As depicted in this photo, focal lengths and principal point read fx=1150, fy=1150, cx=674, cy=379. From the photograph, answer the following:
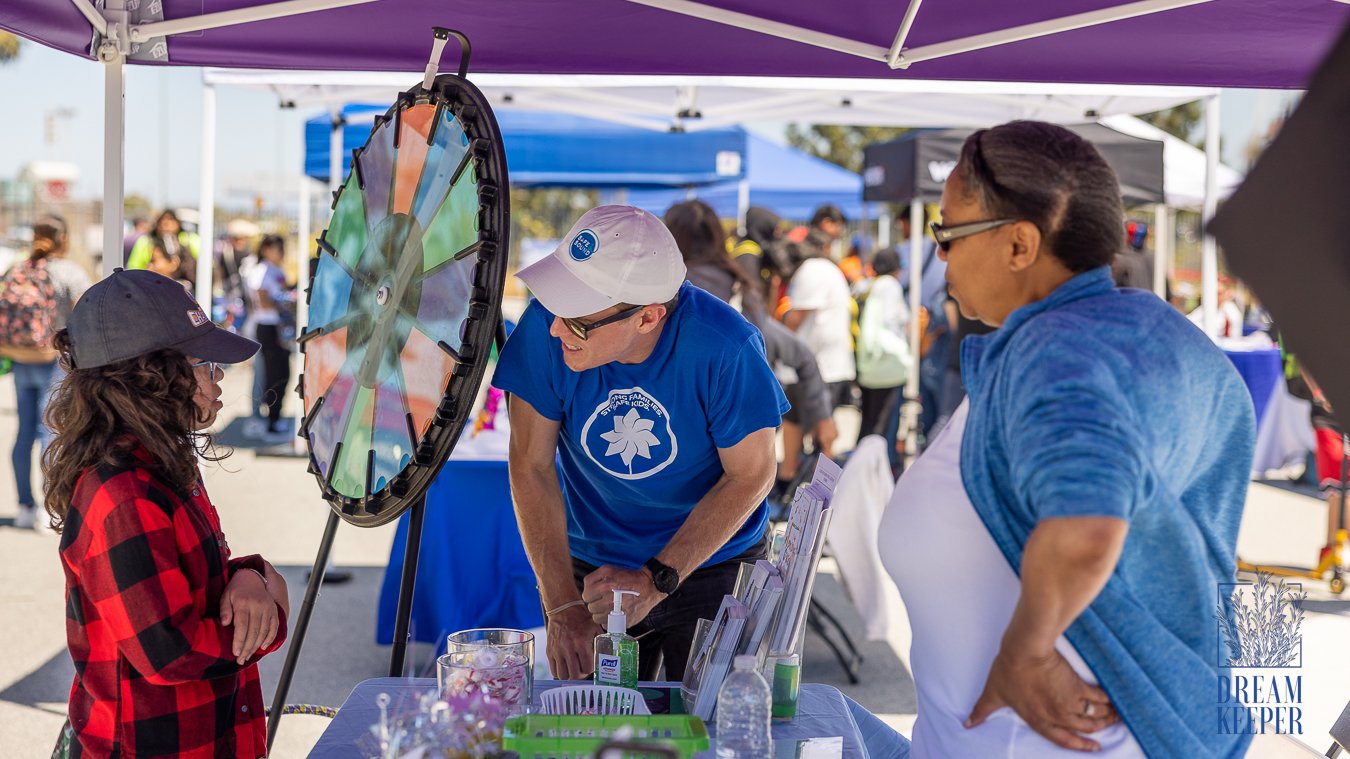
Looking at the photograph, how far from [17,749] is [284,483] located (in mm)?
4505

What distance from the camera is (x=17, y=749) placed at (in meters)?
3.46

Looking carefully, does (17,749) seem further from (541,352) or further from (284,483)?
(284,483)

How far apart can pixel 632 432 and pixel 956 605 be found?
906mm

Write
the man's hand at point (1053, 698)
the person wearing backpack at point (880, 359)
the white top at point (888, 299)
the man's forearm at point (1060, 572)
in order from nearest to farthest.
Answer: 1. the man's forearm at point (1060, 572)
2. the man's hand at point (1053, 698)
3. the person wearing backpack at point (880, 359)
4. the white top at point (888, 299)

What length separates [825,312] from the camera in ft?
22.4

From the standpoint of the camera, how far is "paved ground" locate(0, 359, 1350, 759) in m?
3.67

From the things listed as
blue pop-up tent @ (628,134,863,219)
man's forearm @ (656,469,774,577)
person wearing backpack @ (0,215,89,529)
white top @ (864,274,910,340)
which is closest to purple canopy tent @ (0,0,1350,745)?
man's forearm @ (656,469,774,577)

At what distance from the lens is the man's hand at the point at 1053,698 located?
1.36 m

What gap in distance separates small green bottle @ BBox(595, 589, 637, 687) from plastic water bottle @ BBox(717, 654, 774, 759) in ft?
1.10

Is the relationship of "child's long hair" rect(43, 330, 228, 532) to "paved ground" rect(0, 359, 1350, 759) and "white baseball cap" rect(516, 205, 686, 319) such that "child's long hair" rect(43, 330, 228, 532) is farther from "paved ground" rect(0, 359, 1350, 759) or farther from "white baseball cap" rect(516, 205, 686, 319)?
"paved ground" rect(0, 359, 1350, 759)

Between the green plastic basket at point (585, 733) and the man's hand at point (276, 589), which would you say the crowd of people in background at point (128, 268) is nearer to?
the man's hand at point (276, 589)

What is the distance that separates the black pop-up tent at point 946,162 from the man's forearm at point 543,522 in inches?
204

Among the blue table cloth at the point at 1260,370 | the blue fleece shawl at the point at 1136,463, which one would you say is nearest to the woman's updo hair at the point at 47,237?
the blue fleece shawl at the point at 1136,463

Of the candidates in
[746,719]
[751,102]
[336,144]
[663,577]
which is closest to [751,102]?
[751,102]
